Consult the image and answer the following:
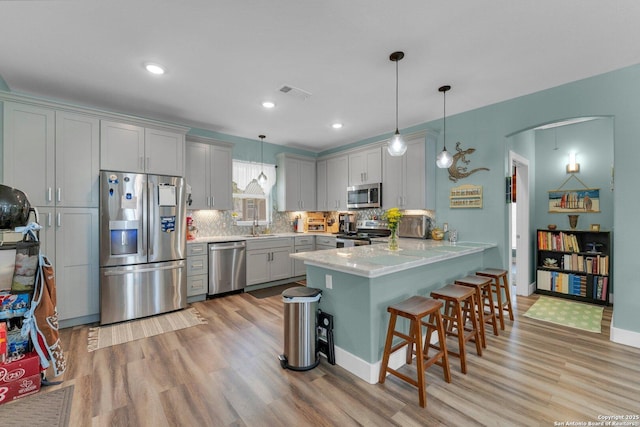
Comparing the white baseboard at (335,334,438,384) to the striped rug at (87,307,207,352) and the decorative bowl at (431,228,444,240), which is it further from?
the decorative bowl at (431,228,444,240)

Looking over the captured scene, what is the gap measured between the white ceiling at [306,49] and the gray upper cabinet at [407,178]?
746 millimetres

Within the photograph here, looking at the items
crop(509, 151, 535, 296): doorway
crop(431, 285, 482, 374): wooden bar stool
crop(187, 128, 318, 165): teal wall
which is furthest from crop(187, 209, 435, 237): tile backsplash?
crop(431, 285, 482, 374): wooden bar stool

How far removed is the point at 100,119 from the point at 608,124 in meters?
7.00

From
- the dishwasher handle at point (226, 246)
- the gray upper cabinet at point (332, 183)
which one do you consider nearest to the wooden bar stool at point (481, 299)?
the gray upper cabinet at point (332, 183)

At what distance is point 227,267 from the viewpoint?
4.60 metres

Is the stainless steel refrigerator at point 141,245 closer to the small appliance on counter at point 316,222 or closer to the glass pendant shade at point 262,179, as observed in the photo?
the glass pendant shade at point 262,179

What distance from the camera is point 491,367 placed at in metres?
2.46

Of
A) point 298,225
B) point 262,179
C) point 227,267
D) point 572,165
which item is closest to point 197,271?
point 227,267

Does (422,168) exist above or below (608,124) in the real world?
below

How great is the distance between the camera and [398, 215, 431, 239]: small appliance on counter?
4.49m

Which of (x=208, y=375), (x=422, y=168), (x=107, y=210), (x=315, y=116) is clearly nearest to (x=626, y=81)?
(x=422, y=168)

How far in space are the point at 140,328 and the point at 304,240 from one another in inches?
119

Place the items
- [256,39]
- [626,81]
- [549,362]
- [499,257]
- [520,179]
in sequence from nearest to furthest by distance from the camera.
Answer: [256,39], [549,362], [626,81], [499,257], [520,179]

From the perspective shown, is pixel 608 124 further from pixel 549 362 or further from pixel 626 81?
pixel 549 362
